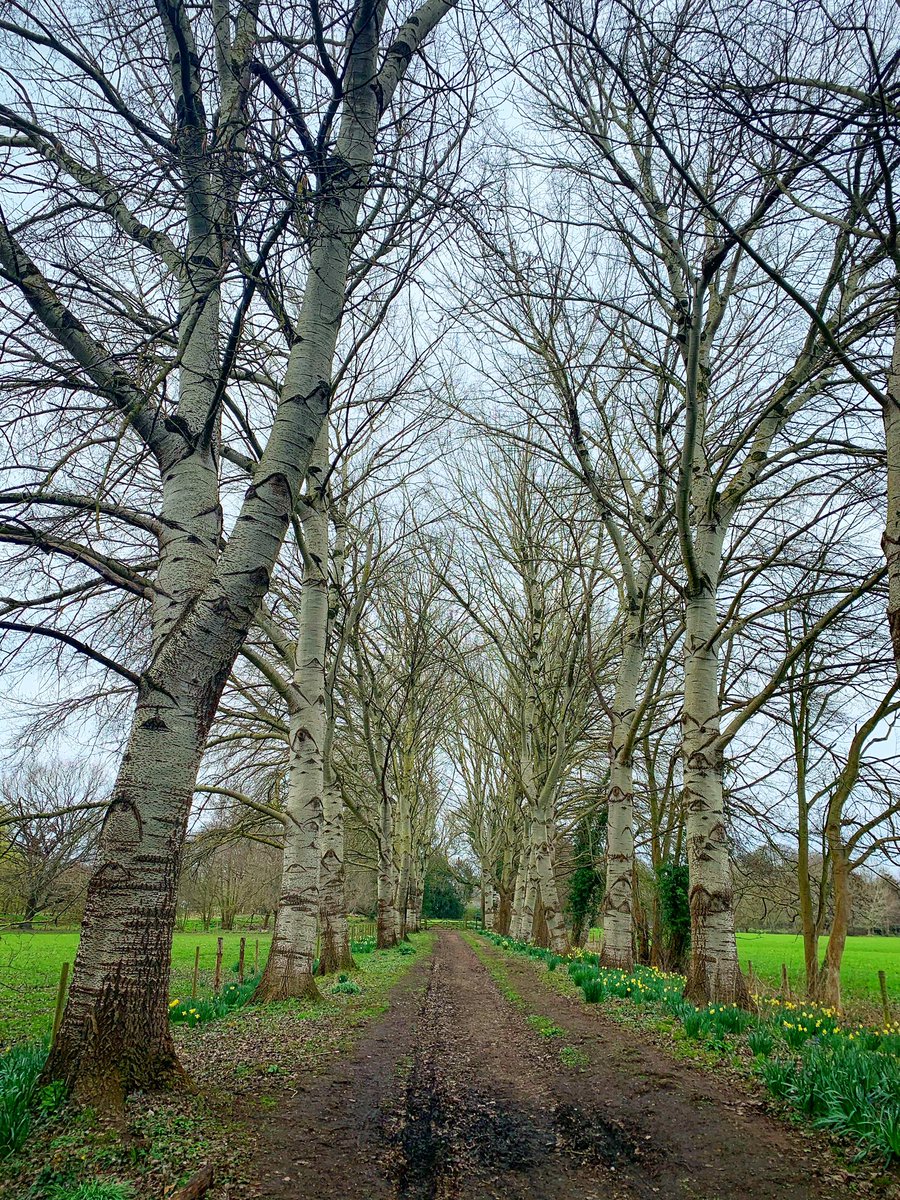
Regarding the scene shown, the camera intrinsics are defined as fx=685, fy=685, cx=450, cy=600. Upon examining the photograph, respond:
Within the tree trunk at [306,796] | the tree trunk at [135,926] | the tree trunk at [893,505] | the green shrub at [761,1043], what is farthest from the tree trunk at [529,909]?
the tree trunk at [135,926]

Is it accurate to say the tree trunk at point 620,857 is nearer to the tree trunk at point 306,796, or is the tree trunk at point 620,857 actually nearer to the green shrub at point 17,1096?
the tree trunk at point 306,796

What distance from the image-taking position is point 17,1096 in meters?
2.79

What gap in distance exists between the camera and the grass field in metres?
6.77

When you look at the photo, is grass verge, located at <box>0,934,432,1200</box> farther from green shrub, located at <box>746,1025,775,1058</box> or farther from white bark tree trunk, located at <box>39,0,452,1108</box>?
green shrub, located at <box>746,1025,775,1058</box>

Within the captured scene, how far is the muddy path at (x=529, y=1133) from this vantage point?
3.11m

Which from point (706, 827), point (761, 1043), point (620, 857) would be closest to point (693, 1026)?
point (761, 1043)

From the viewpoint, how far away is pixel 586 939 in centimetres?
3122

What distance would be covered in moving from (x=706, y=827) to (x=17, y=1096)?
6.09 metres

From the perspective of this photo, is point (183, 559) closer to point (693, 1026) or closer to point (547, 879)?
point (693, 1026)

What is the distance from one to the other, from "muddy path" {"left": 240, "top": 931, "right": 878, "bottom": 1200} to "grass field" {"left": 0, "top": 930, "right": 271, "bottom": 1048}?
2.05 metres

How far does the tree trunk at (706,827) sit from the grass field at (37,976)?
581 cm

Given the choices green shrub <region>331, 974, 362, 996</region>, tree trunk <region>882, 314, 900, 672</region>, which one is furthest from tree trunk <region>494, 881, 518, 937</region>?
tree trunk <region>882, 314, 900, 672</region>

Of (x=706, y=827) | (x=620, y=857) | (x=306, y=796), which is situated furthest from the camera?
(x=620, y=857)

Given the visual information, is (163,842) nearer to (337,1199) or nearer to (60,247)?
(337,1199)
